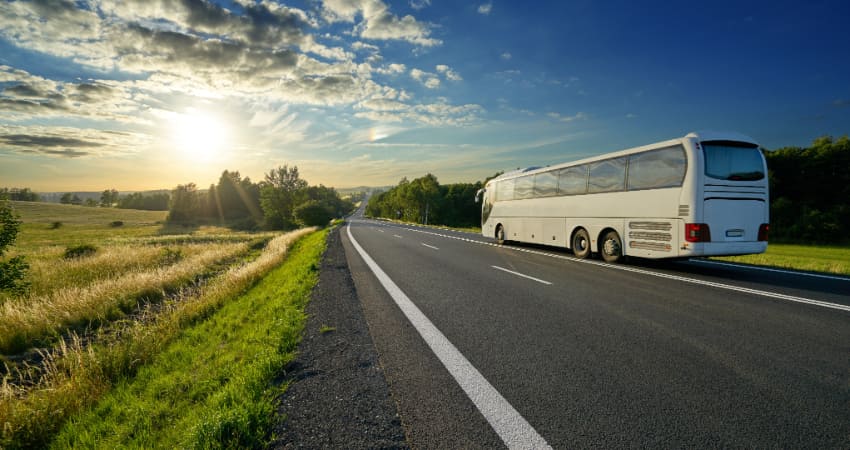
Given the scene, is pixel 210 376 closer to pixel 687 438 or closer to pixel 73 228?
pixel 687 438

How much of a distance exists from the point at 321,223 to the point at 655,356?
5936cm

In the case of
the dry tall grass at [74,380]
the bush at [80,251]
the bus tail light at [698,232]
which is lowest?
the bush at [80,251]

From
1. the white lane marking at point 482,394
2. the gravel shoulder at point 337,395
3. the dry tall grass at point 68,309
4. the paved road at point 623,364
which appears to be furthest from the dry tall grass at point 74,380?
the white lane marking at point 482,394

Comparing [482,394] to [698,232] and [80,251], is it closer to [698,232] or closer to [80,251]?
[698,232]

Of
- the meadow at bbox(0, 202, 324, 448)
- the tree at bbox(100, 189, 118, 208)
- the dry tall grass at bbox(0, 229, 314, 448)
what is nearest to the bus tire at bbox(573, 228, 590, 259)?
the meadow at bbox(0, 202, 324, 448)

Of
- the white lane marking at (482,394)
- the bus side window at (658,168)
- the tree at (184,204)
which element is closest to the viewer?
the white lane marking at (482,394)

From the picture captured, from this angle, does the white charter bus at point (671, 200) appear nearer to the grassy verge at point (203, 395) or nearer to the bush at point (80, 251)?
the grassy verge at point (203, 395)

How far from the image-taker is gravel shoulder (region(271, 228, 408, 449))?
2.44m

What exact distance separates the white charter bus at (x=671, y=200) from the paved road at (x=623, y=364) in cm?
165

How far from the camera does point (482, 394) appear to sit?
2.94 meters

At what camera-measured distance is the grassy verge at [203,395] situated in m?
2.75

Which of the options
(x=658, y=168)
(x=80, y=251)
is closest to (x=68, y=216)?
(x=80, y=251)

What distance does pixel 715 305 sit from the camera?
5.75m

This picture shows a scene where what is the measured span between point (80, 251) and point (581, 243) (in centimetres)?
2998
